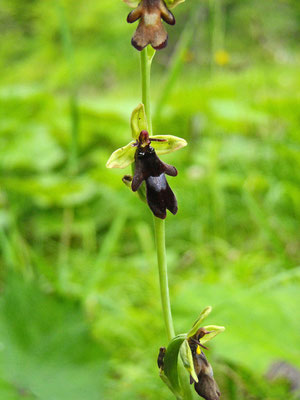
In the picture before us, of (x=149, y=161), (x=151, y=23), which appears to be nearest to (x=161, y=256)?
(x=149, y=161)

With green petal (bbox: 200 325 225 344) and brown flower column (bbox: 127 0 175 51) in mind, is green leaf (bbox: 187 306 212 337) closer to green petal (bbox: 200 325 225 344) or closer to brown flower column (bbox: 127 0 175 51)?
green petal (bbox: 200 325 225 344)

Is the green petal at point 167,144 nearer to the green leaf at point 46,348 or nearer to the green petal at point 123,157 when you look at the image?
the green petal at point 123,157

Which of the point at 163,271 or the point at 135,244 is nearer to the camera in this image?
the point at 163,271

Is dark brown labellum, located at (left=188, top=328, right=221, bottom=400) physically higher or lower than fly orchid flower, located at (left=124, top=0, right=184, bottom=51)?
lower

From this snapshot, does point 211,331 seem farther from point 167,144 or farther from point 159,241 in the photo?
point 167,144

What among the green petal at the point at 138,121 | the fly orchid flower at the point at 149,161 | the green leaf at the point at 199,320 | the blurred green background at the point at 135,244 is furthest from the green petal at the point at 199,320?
the blurred green background at the point at 135,244

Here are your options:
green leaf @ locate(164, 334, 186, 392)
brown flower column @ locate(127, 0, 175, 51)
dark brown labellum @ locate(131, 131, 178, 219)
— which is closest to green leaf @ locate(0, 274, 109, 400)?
green leaf @ locate(164, 334, 186, 392)
